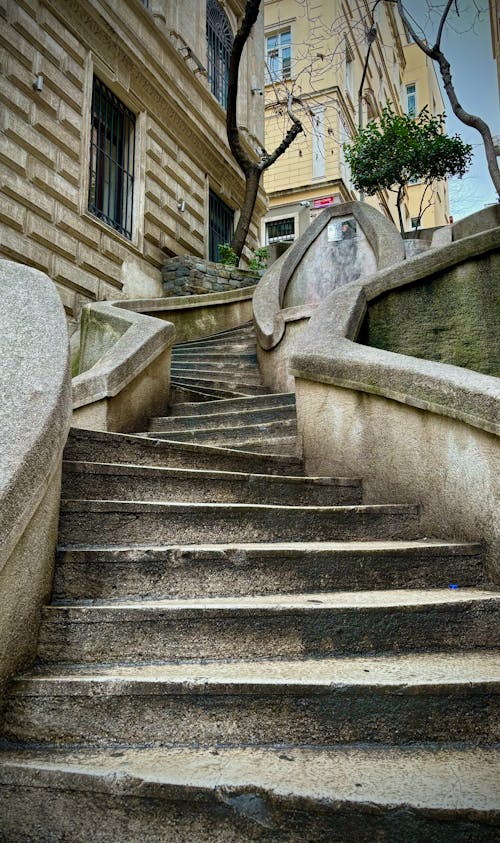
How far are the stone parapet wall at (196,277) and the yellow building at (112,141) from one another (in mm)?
287

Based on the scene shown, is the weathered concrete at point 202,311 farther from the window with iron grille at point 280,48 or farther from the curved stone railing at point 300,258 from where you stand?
the window with iron grille at point 280,48

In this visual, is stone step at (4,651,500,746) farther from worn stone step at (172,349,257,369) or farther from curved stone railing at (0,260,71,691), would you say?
worn stone step at (172,349,257,369)

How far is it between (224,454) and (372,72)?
29.7 m

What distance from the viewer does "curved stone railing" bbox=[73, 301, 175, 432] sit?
15.0 feet

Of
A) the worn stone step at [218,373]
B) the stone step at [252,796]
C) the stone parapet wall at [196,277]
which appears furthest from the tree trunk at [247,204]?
Result: the stone step at [252,796]

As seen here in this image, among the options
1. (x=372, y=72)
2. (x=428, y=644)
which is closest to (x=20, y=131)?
(x=428, y=644)

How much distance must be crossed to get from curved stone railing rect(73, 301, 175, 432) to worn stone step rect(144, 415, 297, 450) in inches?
14.2

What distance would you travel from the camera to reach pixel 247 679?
6.65 feet

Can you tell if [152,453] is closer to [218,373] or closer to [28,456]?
[28,456]

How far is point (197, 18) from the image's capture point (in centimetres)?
1496

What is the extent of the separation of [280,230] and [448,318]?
21672 mm

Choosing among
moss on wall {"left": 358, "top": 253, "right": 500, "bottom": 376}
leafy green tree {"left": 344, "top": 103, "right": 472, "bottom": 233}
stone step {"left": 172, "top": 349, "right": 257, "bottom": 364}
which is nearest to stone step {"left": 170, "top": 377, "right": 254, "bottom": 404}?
stone step {"left": 172, "top": 349, "right": 257, "bottom": 364}

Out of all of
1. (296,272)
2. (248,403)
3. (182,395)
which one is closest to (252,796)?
(248,403)

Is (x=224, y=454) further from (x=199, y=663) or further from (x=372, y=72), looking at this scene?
(x=372, y=72)
